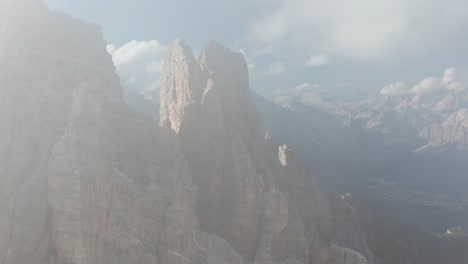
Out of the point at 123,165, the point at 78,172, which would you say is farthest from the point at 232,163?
the point at 78,172

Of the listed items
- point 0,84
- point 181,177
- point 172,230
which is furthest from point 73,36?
point 172,230

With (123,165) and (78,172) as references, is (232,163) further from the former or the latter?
(78,172)

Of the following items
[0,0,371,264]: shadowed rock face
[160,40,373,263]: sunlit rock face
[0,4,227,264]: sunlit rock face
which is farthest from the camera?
[160,40,373,263]: sunlit rock face

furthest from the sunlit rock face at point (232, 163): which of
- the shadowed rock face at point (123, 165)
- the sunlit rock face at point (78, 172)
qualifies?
the sunlit rock face at point (78, 172)

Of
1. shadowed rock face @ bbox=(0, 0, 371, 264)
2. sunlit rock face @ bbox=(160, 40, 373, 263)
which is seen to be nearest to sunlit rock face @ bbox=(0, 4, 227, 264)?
shadowed rock face @ bbox=(0, 0, 371, 264)

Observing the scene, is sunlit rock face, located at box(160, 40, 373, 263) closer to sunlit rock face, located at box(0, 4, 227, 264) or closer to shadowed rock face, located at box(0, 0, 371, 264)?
shadowed rock face, located at box(0, 0, 371, 264)

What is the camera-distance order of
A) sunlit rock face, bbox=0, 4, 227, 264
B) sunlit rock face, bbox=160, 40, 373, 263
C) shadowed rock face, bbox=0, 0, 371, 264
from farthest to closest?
sunlit rock face, bbox=160, 40, 373, 263 → shadowed rock face, bbox=0, 0, 371, 264 → sunlit rock face, bbox=0, 4, 227, 264
